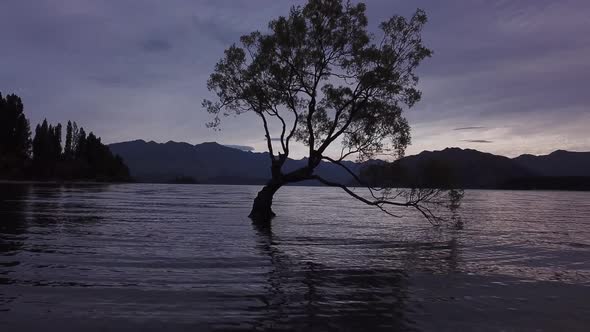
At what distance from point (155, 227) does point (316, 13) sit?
21.3 meters

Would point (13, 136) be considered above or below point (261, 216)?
above

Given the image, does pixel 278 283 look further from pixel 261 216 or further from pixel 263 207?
pixel 263 207

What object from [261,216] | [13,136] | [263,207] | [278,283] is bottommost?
[278,283]

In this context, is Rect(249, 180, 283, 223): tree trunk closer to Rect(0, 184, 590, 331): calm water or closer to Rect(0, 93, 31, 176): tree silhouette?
Rect(0, 184, 590, 331): calm water

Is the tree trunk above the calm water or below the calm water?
above

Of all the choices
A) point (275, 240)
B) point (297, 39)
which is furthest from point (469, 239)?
point (297, 39)

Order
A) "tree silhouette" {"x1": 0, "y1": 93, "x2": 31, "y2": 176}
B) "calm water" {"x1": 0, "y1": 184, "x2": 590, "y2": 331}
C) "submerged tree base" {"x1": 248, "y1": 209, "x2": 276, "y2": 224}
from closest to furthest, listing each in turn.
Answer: "calm water" {"x1": 0, "y1": 184, "x2": 590, "y2": 331}, "submerged tree base" {"x1": 248, "y1": 209, "x2": 276, "y2": 224}, "tree silhouette" {"x1": 0, "y1": 93, "x2": 31, "y2": 176}

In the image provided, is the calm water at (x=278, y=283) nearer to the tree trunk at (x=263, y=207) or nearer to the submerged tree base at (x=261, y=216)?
the submerged tree base at (x=261, y=216)

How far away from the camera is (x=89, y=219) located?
3675 cm

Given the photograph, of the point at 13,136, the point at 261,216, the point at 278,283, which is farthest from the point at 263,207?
the point at 13,136

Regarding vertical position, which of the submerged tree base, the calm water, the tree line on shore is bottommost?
the calm water

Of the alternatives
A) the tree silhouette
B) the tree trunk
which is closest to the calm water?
the tree trunk

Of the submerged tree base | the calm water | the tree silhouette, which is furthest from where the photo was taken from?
the tree silhouette

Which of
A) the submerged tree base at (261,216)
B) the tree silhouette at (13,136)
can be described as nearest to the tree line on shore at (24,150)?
the tree silhouette at (13,136)
